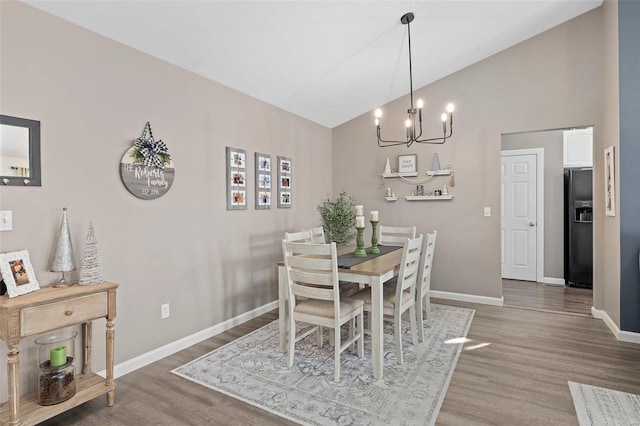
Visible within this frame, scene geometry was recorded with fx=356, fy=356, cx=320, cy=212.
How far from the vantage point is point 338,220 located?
5.08 meters

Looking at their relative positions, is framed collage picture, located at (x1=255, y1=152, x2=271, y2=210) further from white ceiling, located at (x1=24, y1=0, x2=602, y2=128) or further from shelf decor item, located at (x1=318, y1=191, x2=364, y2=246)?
shelf decor item, located at (x1=318, y1=191, x2=364, y2=246)

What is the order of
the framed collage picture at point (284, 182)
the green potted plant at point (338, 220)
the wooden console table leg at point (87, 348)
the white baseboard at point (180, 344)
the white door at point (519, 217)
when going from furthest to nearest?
the white door at point (519, 217) → the green potted plant at point (338, 220) → the framed collage picture at point (284, 182) → the white baseboard at point (180, 344) → the wooden console table leg at point (87, 348)

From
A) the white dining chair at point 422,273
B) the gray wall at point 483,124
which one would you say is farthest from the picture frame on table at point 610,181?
the white dining chair at point 422,273

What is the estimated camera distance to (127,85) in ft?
8.94

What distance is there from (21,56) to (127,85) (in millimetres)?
663

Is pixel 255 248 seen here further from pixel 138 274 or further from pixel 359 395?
pixel 359 395

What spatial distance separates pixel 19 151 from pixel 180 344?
6.25 feet

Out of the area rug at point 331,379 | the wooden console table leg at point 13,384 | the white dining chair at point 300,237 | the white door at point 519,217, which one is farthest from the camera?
the white door at point 519,217

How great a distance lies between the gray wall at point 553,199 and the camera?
18.1 feet

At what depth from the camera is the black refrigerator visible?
5.15 meters

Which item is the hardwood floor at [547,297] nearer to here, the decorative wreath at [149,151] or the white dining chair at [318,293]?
the white dining chair at [318,293]

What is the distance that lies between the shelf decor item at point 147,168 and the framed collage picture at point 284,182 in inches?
60.6

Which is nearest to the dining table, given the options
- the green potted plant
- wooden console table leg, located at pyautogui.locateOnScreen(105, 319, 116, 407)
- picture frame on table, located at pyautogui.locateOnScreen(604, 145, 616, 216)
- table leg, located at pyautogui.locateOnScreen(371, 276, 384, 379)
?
table leg, located at pyautogui.locateOnScreen(371, 276, 384, 379)

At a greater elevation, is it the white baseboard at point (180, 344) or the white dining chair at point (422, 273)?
the white dining chair at point (422, 273)
